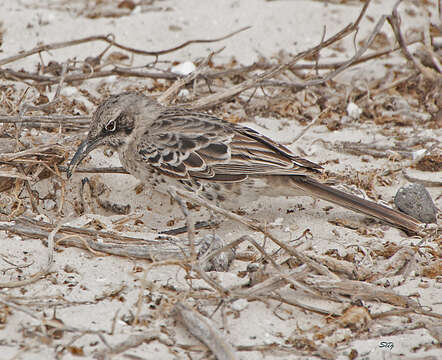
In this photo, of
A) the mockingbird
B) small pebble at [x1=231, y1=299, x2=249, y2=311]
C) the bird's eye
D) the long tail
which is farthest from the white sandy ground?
the bird's eye

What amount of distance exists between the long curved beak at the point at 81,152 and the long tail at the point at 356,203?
1.60 metres

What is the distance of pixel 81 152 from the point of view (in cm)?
563

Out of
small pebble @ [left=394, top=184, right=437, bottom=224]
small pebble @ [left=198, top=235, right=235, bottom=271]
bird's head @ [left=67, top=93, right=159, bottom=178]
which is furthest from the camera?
bird's head @ [left=67, top=93, right=159, bottom=178]

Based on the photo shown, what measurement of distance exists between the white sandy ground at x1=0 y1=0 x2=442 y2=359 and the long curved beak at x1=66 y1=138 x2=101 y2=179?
1.47 feet

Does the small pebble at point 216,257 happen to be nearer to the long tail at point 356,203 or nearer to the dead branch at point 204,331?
the dead branch at point 204,331

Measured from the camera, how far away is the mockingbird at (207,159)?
555cm

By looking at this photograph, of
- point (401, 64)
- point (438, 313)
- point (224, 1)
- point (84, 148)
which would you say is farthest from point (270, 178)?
point (224, 1)

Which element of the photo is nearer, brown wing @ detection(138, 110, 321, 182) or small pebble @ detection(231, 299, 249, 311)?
small pebble @ detection(231, 299, 249, 311)

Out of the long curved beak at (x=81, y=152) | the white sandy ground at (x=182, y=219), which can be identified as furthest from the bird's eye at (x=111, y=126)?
the white sandy ground at (x=182, y=219)

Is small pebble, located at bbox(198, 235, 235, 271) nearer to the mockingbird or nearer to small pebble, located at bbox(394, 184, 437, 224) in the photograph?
the mockingbird

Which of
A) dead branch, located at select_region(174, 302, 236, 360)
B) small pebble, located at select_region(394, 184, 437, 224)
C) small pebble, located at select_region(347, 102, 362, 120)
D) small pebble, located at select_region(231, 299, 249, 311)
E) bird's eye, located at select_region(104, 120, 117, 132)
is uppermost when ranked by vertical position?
bird's eye, located at select_region(104, 120, 117, 132)

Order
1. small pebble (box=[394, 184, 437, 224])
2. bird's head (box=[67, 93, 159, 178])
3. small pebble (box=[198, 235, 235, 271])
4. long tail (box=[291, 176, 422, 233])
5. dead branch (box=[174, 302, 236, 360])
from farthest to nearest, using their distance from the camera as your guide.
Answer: bird's head (box=[67, 93, 159, 178]), small pebble (box=[394, 184, 437, 224]), long tail (box=[291, 176, 422, 233]), small pebble (box=[198, 235, 235, 271]), dead branch (box=[174, 302, 236, 360])

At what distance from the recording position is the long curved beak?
5.61m

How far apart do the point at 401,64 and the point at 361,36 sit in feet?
2.63
